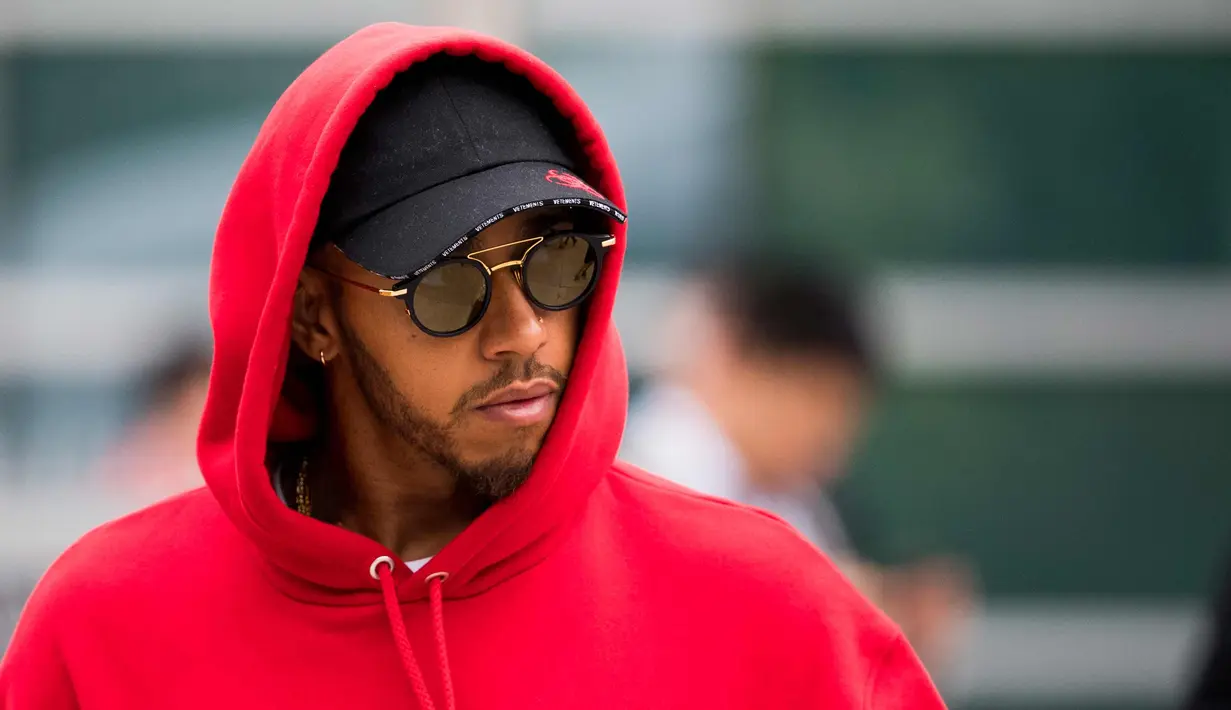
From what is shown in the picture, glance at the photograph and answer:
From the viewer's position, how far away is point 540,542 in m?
2.39

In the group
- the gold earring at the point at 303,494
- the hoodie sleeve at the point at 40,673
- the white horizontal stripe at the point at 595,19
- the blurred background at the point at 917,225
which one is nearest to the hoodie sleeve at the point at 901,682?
the gold earring at the point at 303,494

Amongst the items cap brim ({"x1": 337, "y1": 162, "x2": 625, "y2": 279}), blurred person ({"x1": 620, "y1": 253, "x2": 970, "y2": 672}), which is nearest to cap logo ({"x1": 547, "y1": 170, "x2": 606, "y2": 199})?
cap brim ({"x1": 337, "y1": 162, "x2": 625, "y2": 279})

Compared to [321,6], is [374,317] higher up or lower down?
lower down

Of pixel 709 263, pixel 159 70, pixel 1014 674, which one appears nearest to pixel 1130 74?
pixel 709 263

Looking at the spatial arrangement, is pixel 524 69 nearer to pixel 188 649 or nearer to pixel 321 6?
pixel 188 649

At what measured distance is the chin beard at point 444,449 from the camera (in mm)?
2303

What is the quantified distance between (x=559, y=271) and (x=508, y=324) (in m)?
0.11

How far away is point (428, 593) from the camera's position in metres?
2.34

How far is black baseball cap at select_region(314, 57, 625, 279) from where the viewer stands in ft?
7.14

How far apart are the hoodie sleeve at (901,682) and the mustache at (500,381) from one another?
68 cm

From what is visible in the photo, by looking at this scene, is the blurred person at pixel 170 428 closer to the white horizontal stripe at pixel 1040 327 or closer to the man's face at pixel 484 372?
the man's face at pixel 484 372

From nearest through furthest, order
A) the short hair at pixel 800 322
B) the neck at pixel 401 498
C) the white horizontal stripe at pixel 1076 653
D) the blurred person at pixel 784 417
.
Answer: the neck at pixel 401 498, the blurred person at pixel 784 417, the short hair at pixel 800 322, the white horizontal stripe at pixel 1076 653

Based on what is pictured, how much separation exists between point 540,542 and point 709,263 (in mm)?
4036

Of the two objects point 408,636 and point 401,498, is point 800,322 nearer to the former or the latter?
point 401,498
